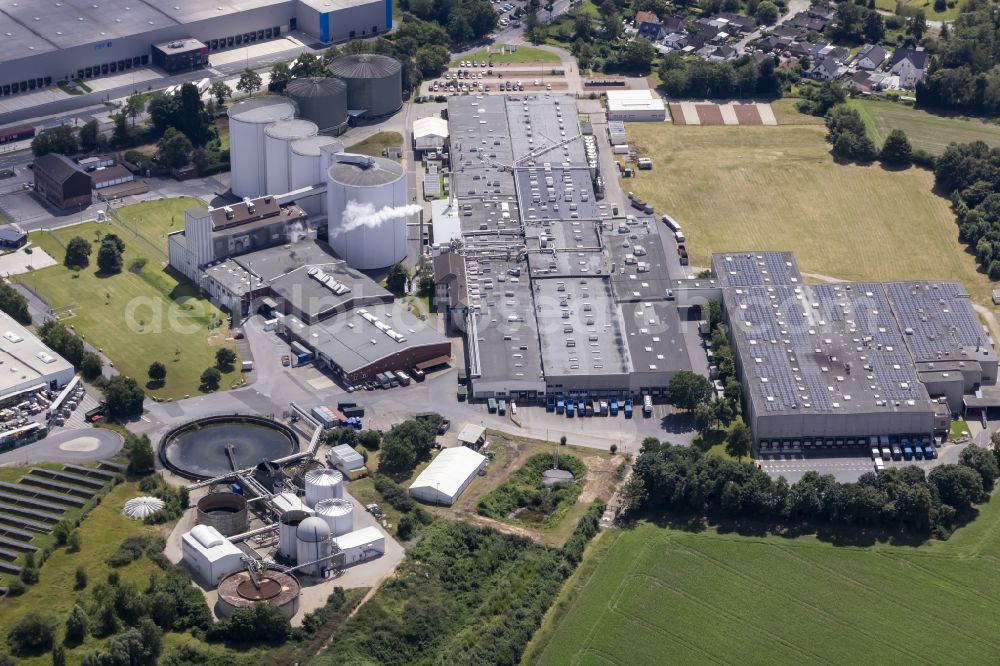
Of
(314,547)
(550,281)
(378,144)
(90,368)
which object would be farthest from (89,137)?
(314,547)

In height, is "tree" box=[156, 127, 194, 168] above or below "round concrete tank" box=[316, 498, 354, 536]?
below

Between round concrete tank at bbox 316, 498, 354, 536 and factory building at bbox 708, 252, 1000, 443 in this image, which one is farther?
factory building at bbox 708, 252, 1000, 443

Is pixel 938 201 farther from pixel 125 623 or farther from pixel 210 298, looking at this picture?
pixel 125 623

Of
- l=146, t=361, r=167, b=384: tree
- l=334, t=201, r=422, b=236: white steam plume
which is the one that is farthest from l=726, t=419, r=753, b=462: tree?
l=146, t=361, r=167, b=384: tree

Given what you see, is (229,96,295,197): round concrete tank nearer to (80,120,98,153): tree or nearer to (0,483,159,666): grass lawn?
(80,120,98,153): tree

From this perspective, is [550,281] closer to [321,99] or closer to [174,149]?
[321,99]

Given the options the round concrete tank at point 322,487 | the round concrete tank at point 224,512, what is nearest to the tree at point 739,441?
the round concrete tank at point 322,487
